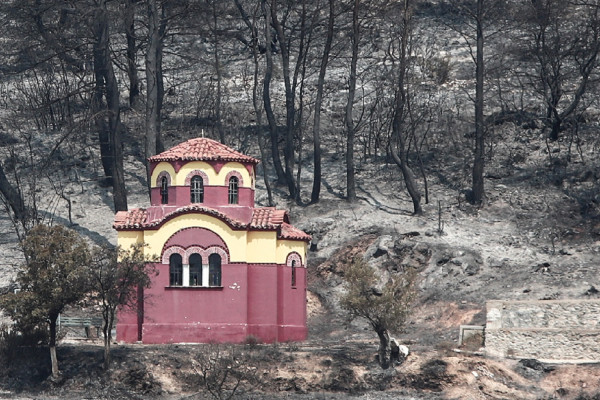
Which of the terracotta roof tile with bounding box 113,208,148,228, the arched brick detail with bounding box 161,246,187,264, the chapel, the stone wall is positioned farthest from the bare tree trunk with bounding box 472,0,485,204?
the arched brick detail with bounding box 161,246,187,264

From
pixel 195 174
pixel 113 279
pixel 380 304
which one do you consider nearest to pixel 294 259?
pixel 195 174

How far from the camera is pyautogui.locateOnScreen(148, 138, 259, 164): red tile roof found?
182ft

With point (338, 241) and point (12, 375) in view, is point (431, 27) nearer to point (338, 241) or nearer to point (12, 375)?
point (338, 241)

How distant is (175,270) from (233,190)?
377 centimetres

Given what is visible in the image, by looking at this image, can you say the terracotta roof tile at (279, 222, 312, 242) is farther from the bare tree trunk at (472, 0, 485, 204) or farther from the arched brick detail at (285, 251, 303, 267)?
the bare tree trunk at (472, 0, 485, 204)

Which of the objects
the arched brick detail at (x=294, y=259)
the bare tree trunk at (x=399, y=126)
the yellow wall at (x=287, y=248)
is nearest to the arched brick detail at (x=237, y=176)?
the yellow wall at (x=287, y=248)

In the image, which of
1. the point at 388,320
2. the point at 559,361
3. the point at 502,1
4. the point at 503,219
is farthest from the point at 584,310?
the point at 502,1

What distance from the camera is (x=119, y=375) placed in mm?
50812

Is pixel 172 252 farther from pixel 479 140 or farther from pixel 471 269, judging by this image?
pixel 479 140

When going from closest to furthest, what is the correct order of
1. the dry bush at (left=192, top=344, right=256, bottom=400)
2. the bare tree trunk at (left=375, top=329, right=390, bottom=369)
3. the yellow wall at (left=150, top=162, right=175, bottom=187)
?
the dry bush at (left=192, top=344, right=256, bottom=400)
the bare tree trunk at (left=375, top=329, right=390, bottom=369)
the yellow wall at (left=150, top=162, right=175, bottom=187)

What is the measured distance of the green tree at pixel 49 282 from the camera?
5028 centimetres

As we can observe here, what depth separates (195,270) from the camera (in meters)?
54.8

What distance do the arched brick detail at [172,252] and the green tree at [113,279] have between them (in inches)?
74.9

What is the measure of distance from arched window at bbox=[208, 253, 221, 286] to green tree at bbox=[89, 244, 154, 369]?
9.67ft
